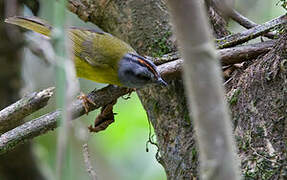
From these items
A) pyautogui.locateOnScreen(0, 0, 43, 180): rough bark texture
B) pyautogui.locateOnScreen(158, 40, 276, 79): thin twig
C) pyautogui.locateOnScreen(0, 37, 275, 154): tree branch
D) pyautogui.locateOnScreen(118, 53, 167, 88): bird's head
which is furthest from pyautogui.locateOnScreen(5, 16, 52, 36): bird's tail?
pyautogui.locateOnScreen(158, 40, 276, 79): thin twig

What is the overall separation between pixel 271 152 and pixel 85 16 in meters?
1.92

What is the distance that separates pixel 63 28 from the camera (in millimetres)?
1114

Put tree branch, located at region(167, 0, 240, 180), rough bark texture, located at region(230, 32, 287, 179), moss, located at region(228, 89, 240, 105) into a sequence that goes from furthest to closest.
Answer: moss, located at region(228, 89, 240, 105)
rough bark texture, located at region(230, 32, 287, 179)
tree branch, located at region(167, 0, 240, 180)

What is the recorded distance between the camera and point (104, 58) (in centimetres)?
354

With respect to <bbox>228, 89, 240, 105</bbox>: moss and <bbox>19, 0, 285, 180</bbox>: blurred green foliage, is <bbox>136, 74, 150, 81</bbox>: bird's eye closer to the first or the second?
<bbox>228, 89, 240, 105</bbox>: moss

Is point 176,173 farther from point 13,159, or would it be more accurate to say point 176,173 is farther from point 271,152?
point 13,159

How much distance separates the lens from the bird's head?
2.94m

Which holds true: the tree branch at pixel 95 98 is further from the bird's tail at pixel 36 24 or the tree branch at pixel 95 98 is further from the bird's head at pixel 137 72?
the bird's tail at pixel 36 24

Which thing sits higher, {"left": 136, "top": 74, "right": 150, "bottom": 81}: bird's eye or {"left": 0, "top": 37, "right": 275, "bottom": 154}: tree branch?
{"left": 0, "top": 37, "right": 275, "bottom": 154}: tree branch

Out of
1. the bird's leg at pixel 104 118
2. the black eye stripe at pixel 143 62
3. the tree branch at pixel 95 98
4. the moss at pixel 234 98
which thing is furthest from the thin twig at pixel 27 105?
the moss at pixel 234 98

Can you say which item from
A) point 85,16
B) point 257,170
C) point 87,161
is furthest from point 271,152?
point 85,16

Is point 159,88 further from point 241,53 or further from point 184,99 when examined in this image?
point 241,53

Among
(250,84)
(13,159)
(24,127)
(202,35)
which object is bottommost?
(13,159)

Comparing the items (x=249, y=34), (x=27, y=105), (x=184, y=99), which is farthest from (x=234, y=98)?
(x=27, y=105)
